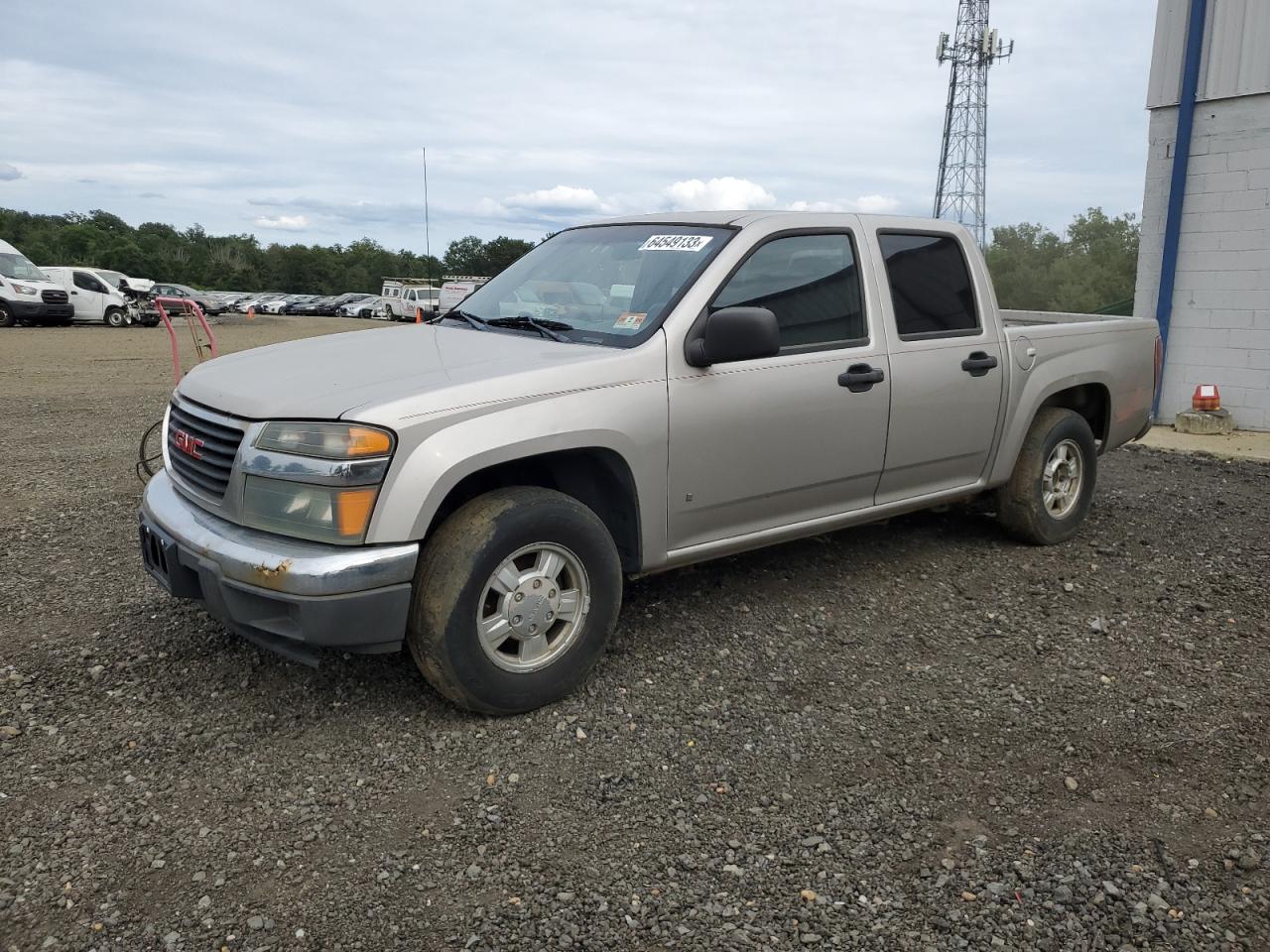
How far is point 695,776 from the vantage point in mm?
3299

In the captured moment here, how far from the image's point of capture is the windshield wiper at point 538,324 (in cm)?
418

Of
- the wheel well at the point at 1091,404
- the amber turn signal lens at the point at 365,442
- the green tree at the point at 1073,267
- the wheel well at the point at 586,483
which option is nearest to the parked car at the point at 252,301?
the green tree at the point at 1073,267

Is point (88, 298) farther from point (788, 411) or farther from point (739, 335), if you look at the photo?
point (739, 335)

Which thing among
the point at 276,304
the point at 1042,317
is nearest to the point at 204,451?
the point at 1042,317

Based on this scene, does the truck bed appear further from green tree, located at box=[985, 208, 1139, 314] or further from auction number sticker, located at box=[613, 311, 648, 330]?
green tree, located at box=[985, 208, 1139, 314]

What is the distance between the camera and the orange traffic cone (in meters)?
10.0

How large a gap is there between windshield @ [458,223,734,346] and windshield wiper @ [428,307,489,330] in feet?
0.10

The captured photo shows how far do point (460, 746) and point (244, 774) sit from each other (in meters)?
0.68

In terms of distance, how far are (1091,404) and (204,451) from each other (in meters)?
4.95

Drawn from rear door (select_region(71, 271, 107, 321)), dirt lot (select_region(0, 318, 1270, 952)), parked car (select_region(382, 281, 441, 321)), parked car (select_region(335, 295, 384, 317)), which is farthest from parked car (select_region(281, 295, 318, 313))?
dirt lot (select_region(0, 318, 1270, 952))

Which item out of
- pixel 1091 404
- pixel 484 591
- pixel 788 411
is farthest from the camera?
pixel 1091 404

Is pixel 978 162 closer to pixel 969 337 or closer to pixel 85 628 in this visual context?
pixel 969 337

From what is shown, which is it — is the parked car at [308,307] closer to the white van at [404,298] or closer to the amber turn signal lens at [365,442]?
the white van at [404,298]

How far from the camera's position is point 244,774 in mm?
3260
